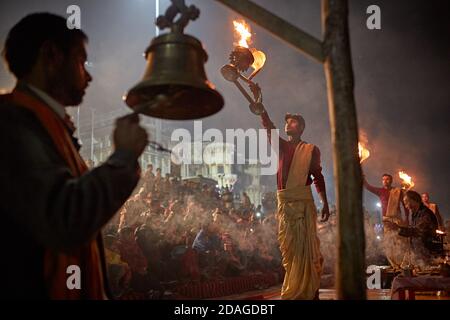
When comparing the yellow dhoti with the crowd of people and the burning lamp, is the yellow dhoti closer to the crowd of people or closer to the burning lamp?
the burning lamp

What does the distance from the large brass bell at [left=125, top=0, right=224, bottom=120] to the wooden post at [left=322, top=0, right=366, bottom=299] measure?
635 mm

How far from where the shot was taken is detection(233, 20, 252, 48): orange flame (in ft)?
19.7

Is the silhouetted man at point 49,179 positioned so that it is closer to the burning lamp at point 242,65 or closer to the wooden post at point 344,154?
the wooden post at point 344,154

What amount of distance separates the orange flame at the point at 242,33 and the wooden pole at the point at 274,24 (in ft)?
13.0

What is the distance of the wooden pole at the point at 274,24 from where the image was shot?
2.01 meters

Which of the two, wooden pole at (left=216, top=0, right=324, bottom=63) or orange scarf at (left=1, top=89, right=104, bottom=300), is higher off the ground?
wooden pole at (left=216, top=0, right=324, bottom=63)

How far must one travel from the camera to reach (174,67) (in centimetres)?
192

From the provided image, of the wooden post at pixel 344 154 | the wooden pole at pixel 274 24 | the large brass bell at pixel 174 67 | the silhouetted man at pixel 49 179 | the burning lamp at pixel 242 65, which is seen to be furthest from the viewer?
the burning lamp at pixel 242 65

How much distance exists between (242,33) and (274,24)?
4.19 m

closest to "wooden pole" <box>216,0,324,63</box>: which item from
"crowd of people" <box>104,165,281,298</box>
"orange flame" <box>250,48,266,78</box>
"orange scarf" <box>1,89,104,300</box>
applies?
"orange scarf" <box>1,89,104,300</box>

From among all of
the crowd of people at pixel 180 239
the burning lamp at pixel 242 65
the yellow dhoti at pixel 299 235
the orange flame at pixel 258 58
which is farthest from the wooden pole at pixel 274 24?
the crowd of people at pixel 180 239
